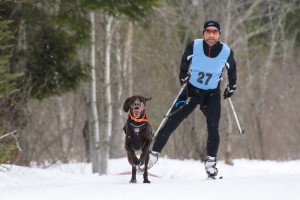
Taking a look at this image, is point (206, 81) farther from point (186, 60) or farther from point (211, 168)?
point (211, 168)

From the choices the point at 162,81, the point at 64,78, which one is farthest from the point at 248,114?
the point at 64,78

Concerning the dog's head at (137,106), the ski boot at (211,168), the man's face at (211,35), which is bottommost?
the ski boot at (211,168)

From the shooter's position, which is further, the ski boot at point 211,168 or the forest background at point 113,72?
the forest background at point 113,72

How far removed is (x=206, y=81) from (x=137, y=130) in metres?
1.07

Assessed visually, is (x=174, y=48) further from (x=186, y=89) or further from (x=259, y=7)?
(x=186, y=89)

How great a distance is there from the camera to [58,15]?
11227mm

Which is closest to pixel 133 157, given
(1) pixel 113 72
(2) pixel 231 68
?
(2) pixel 231 68

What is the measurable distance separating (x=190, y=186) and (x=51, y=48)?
580 centimetres

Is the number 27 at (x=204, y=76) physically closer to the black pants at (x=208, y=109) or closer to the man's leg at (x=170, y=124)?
the black pants at (x=208, y=109)

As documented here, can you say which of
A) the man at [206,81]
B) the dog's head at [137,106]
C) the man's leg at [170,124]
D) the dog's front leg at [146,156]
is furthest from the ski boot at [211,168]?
the dog's head at [137,106]

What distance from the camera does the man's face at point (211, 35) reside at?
728 cm

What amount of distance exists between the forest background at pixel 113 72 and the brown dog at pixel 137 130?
66.1 inches

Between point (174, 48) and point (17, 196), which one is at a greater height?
point (174, 48)

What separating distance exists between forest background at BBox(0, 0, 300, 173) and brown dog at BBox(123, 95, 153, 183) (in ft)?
5.51
